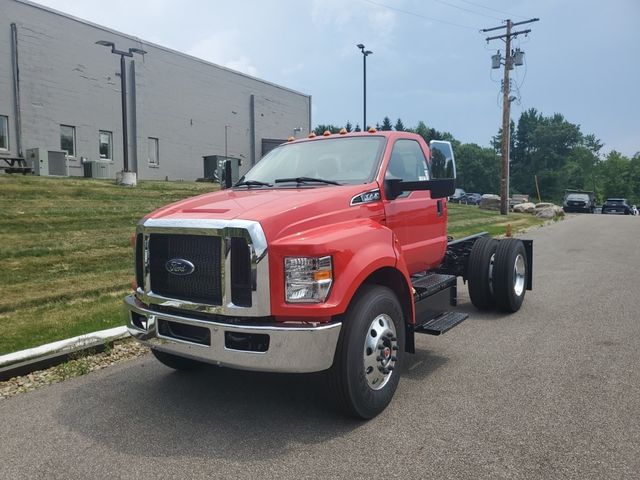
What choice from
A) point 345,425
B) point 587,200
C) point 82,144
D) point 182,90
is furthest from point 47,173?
point 587,200

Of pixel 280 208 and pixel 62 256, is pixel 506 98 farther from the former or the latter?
pixel 280 208

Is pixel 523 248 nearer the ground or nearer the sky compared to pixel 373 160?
nearer the ground

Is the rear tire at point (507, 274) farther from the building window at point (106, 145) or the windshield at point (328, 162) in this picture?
the building window at point (106, 145)

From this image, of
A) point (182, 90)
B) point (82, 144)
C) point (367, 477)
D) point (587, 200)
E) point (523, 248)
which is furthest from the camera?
point (587, 200)

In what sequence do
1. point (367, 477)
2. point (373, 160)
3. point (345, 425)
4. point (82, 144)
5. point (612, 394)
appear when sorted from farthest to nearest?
point (82, 144)
point (373, 160)
point (612, 394)
point (345, 425)
point (367, 477)

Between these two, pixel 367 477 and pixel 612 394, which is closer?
pixel 367 477

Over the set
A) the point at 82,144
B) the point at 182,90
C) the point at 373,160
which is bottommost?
the point at 373,160

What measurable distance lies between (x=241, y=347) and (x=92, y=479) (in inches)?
44.9

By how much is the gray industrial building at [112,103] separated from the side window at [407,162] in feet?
66.3

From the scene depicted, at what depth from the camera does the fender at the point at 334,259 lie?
3.52 m

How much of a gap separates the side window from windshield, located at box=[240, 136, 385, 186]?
0.18 metres

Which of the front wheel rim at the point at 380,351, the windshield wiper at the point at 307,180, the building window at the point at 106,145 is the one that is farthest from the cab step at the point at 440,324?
the building window at the point at 106,145

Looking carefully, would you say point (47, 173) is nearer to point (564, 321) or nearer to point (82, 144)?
point (82, 144)

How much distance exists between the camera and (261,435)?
3.70 m
